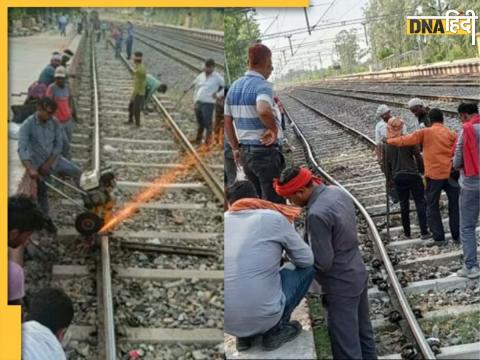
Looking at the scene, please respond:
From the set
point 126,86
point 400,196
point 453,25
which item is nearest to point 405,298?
point 400,196

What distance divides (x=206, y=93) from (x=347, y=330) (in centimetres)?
131

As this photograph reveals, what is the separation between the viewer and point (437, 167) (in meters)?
2.98

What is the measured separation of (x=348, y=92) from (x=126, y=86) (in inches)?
47.6

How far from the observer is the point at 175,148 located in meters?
3.65

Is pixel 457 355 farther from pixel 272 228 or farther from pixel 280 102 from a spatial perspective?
pixel 280 102

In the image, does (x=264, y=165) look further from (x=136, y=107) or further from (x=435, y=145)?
(x=136, y=107)

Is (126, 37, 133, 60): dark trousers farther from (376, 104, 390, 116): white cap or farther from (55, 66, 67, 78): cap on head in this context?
(376, 104, 390, 116): white cap

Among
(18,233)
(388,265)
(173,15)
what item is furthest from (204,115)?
(388,265)

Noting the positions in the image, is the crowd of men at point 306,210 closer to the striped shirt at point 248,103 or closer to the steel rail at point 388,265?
the striped shirt at point 248,103

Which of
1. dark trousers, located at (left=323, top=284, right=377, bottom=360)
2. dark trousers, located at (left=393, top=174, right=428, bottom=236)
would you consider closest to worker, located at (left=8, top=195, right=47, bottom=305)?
dark trousers, located at (left=323, top=284, right=377, bottom=360)

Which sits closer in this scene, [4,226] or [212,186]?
[4,226]

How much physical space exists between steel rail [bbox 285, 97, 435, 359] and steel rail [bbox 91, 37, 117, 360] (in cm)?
121

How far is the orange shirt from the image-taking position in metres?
2.85

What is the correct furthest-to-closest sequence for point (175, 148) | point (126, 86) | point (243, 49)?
point (175, 148)
point (126, 86)
point (243, 49)
